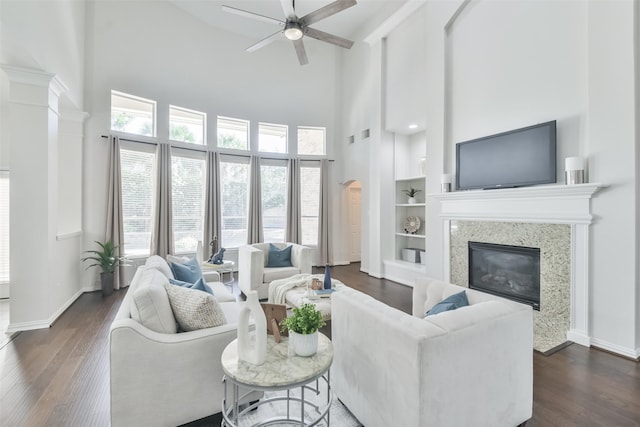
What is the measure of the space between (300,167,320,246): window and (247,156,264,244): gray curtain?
117 centimetres

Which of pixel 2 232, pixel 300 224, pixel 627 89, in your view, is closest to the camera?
pixel 627 89

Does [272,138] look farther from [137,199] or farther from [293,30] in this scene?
[293,30]

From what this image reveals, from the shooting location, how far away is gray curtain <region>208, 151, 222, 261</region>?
20.0 ft

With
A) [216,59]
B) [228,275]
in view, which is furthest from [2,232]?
[216,59]

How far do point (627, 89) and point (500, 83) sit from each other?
1389 mm

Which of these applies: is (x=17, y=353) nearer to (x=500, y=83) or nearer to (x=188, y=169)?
(x=188, y=169)

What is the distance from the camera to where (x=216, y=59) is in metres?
6.26

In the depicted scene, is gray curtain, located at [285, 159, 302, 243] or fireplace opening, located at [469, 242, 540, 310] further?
gray curtain, located at [285, 159, 302, 243]

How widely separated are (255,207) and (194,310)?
4.92 metres

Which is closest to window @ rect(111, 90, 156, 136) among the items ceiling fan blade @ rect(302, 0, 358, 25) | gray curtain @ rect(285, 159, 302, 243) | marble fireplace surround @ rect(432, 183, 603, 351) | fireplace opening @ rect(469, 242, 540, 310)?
gray curtain @ rect(285, 159, 302, 243)

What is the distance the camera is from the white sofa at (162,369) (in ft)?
5.32

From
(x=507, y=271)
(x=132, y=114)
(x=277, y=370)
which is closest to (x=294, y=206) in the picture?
(x=132, y=114)

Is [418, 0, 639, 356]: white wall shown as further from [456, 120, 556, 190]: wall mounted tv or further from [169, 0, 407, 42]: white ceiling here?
[169, 0, 407, 42]: white ceiling

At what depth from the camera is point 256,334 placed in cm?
149
